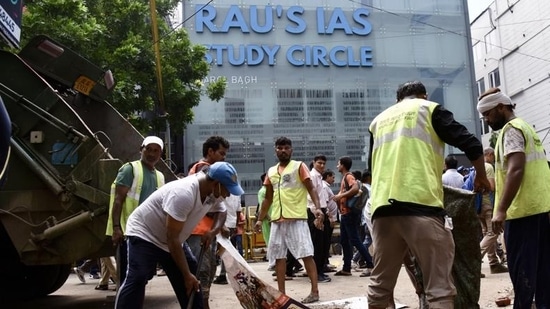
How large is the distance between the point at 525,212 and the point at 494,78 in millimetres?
35878

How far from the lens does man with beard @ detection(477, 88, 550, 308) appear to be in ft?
11.5

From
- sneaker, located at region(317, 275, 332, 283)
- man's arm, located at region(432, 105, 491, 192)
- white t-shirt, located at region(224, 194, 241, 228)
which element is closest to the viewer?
man's arm, located at region(432, 105, 491, 192)

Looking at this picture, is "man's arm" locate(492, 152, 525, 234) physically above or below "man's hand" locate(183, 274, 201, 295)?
above

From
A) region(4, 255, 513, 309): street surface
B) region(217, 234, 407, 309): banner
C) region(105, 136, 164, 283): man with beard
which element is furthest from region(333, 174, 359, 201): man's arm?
region(217, 234, 407, 309): banner

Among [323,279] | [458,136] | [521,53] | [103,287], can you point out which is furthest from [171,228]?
[521,53]

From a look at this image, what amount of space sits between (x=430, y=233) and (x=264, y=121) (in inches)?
694

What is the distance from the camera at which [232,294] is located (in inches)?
257

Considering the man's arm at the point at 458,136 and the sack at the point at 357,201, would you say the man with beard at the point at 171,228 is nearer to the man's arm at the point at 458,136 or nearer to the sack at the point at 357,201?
the man's arm at the point at 458,136

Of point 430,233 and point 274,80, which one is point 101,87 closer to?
point 430,233

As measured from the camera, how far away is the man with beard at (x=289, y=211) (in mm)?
5770

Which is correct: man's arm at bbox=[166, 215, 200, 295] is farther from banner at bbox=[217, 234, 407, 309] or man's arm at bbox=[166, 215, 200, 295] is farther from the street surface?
Answer: the street surface

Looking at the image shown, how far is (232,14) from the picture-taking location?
20641 millimetres

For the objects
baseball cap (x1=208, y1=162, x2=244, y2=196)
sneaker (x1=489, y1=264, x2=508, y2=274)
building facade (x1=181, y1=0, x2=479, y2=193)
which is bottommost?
sneaker (x1=489, y1=264, x2=508, y2=274)

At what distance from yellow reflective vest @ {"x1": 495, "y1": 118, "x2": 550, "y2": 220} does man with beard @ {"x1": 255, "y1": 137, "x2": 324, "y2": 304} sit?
8.15 ft
